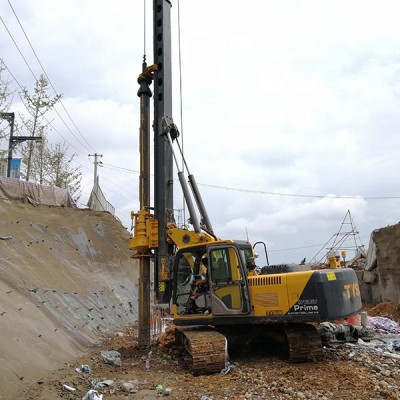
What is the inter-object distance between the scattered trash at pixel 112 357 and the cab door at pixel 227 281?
2026 mm

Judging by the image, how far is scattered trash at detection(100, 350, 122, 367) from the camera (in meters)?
8.21

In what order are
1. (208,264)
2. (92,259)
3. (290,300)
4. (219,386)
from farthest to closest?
1. (92,259)
2. (208,264)
3. (290,300)
4. (219,386)

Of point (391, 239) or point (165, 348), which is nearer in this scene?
point (165, 348)

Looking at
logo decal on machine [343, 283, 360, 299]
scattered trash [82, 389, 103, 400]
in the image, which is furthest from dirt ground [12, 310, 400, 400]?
logo decal on machine [343, 283, 360, 299]

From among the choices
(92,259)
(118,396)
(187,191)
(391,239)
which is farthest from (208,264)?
(92,259)

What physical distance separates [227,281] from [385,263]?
8.79m

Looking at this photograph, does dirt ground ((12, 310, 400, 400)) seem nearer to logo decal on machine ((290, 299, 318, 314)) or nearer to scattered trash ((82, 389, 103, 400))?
scattered trash ((82, 389, 103, 400))

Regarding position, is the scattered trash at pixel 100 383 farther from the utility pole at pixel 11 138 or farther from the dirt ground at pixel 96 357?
the utility pole at pixel 11 138

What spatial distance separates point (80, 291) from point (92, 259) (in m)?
4.78

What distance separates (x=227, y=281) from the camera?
812 centimetres

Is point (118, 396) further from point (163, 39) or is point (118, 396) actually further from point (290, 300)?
point (163, 39)

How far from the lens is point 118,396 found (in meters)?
6.18

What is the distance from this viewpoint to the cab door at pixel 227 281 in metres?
8.05

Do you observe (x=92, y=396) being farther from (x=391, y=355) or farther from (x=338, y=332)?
(x=338, y=332)
